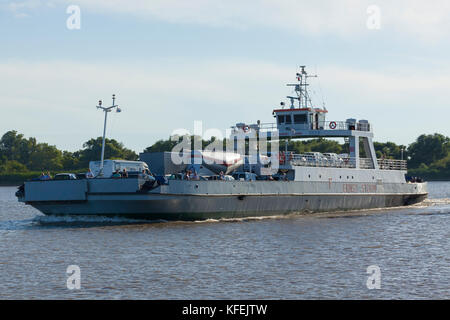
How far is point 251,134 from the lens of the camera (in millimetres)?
42125

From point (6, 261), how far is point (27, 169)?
112 m

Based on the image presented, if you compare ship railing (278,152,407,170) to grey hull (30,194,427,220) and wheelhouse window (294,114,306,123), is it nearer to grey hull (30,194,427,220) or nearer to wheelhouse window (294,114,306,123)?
grey hull (30,194,427,220)

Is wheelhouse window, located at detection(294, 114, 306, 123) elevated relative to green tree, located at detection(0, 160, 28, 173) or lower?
elevated

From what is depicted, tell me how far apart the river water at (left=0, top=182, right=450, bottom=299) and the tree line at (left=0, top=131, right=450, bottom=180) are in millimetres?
75297

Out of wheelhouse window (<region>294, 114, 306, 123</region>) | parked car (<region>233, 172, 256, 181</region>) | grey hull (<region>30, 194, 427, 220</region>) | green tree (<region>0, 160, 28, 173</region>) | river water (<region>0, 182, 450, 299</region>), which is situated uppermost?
wheelhouse window (<region>294, 114, 306, 123</region>)

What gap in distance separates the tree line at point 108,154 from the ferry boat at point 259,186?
194ft

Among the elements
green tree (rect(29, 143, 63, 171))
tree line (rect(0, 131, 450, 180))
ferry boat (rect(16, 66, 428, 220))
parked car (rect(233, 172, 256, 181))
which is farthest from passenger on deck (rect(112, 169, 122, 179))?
green tree (rect(29, 143, 63, 171))

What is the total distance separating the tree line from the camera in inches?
4323

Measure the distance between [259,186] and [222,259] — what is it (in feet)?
45.5

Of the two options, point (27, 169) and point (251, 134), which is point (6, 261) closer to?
point (251, 134)

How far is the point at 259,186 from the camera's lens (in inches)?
1387

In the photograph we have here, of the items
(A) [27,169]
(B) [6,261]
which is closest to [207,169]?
(B) [6,261]

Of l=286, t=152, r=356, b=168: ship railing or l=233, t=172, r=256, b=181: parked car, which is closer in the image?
l=233, t=172, r=256, b=181: parked car

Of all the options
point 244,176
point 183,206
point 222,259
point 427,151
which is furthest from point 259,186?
point 427,151
